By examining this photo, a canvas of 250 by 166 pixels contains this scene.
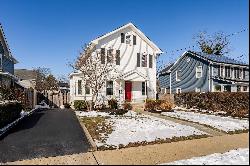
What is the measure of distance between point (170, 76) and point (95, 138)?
27.0 metres

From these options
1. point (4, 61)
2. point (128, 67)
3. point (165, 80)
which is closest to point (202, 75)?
point (128, 67)

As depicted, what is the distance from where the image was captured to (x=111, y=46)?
2638 centimetres

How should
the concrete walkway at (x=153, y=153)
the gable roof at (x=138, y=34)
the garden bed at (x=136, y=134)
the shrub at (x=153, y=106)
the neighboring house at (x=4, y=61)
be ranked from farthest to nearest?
the neighboring house at (x=4, y=61) → the gable roof at (x=138, y=34) → the shrub at (x=153, y=106) → the garden bed at (x=136, y=134) → the concrete walkway at (x=153, y=153)

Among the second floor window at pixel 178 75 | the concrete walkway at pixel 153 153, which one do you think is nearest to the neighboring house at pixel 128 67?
the second floor window at pixel 178 75

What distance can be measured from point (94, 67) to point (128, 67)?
4325 mm

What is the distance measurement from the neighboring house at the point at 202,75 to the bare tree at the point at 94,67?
769cm

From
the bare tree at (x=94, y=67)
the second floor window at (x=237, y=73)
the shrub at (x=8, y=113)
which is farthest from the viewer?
the bare tree at (x=94, y=67)

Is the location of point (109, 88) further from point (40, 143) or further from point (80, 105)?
point (40, 143)

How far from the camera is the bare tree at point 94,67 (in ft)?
76.8

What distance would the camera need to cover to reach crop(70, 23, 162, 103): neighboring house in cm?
2597

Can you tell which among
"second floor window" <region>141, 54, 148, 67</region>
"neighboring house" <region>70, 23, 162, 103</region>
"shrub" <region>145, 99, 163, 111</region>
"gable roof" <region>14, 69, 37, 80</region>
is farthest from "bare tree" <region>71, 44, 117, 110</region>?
"gable roof" <region>14, 69, 37, 80</region>

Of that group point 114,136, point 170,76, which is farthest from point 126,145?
point 170,76

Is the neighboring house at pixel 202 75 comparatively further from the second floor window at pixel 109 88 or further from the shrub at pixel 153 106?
the second floor window at pixel 109 88

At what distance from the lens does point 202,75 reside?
61.4 feet
